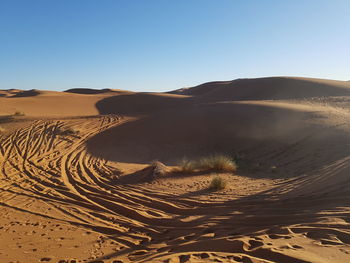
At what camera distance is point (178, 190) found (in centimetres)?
806

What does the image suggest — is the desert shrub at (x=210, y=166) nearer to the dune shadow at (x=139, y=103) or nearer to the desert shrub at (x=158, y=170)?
the desert shrub at (x=158, y=170)

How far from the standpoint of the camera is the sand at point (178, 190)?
4516mm

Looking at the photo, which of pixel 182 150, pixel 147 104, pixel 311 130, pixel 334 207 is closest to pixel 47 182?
pixel 182 150

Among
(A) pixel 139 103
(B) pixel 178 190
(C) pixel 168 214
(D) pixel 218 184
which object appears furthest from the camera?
(A) pixel 139 103

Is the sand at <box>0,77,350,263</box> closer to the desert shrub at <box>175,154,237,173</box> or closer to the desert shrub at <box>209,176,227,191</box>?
the desert shrub at <box>209,176,227,191</box>

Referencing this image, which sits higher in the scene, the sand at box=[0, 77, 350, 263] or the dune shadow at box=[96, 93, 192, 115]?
→ the dune shadow at box=[96, 93, 192, 115]

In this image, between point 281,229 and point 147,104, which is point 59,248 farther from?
point 147,104

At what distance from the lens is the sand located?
4.52 metres

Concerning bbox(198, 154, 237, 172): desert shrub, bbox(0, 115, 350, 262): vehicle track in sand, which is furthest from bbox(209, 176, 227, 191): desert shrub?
bbox(198, 154, 237, 172): desert shrub

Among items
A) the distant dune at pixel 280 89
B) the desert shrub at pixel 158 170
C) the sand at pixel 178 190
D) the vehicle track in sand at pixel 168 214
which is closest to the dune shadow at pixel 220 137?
the sand at pixel 178 190

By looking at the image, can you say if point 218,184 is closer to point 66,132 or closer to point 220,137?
point 220,137

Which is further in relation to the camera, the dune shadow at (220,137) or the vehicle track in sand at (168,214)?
the dune shadow at (220,137)

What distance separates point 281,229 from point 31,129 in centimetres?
1497

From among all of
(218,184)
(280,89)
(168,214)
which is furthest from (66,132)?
(280,89)
